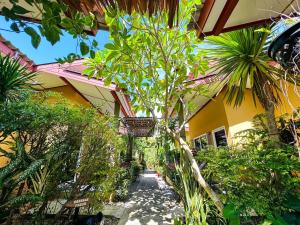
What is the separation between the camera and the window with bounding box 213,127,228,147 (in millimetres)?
6770

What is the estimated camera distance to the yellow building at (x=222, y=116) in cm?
493

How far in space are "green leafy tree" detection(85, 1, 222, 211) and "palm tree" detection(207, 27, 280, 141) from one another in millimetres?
887

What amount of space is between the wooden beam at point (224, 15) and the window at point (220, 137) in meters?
4.93

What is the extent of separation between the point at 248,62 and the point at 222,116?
3.93 m

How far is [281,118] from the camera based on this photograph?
11.0 feet

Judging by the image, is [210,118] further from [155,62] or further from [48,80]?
[48,80]

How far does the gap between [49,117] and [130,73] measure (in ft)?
7.01

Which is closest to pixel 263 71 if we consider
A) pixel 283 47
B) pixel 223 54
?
pixel 223 54

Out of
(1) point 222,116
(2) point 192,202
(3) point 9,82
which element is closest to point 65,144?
(3) point 9,82

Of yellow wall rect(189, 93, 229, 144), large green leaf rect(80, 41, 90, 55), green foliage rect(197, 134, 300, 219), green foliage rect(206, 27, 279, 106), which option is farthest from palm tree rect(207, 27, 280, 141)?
yellow wall rect(189, 93, 229, 144)

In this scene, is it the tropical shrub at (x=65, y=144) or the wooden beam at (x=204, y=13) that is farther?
the tropical shrub at (x=65, y=144)

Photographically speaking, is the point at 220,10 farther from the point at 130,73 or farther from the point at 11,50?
the point at 11,50

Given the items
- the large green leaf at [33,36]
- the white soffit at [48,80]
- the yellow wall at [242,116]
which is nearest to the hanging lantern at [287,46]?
the large green leaf at [33,36]

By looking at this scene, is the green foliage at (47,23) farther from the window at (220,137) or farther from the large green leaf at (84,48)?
the window at (220,137)
